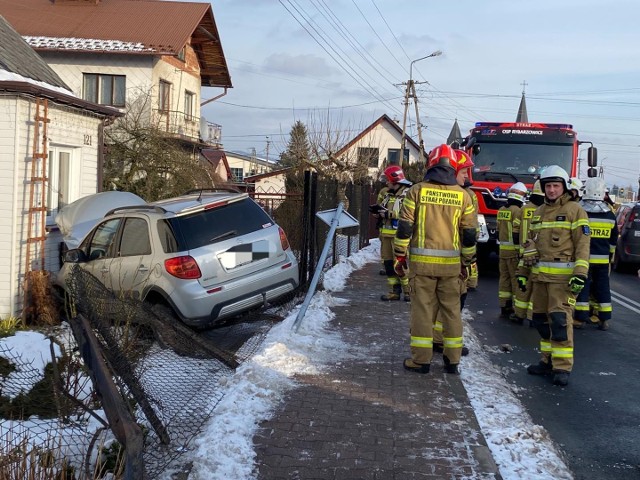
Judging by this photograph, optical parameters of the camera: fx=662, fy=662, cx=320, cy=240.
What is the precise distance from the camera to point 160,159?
16812 millimetres

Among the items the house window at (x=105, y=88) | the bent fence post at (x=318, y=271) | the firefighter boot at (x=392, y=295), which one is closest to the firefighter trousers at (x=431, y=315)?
the bent fence post at (x=318, y=271)

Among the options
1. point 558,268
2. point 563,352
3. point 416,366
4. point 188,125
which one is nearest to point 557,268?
point 558,268

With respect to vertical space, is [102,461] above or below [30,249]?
below

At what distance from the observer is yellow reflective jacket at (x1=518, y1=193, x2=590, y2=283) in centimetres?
621

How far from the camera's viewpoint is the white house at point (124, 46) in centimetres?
2738

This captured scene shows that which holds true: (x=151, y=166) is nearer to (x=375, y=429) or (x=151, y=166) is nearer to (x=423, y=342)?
(x=423, y=342)

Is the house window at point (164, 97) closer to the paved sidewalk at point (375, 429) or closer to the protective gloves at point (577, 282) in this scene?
the paved sidewalk at point (375, 429)

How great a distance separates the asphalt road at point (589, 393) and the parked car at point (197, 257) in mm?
2796

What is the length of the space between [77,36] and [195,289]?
24.5 meters

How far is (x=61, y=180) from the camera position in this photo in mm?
11680

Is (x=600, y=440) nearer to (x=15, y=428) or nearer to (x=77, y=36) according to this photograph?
(x=15, y=428)

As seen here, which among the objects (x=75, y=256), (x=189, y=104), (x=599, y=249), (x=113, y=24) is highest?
(x=113, y=24)

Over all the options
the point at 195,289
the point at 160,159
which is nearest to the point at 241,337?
the point at 195,289

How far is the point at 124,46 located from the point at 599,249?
23342 mm
